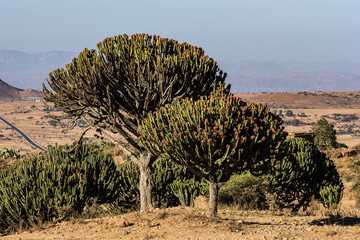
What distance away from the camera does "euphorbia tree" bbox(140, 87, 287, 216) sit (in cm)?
1167

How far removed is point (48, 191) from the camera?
1566 cm

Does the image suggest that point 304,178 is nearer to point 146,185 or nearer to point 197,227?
point 146,185

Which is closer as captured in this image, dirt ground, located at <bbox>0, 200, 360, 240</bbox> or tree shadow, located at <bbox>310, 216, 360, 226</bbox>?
dirt ground, located at <bbox>0, 200, 360, 240</bbox>

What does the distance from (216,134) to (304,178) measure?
8.05 m

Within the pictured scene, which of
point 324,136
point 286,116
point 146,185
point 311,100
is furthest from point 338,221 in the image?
point 311,100

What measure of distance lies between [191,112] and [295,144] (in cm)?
802

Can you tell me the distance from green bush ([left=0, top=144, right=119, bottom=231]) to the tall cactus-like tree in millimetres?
2265

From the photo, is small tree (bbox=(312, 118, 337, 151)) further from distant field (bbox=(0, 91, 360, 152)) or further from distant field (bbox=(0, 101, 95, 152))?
distant field (bbox=(0, 101, 95, 152))

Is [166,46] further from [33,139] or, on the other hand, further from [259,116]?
[33,139]

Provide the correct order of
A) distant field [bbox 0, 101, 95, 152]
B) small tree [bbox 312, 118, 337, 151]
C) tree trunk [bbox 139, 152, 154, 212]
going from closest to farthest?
tree trunk [bbox 139, 152, 154, 212], small tree [bbox 312, 118, 337, 151], distant field [bbox 0, 101, 95, 152]

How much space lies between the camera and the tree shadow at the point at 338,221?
44.9ft

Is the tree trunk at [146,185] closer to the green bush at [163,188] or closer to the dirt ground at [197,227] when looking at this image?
the dirt ground at [197,227]

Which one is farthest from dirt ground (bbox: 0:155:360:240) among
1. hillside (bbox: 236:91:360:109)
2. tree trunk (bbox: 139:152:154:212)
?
hillside (bbox: 236:91:360:109)

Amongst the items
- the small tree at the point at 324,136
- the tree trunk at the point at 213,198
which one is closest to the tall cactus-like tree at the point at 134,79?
the tree trunk at the point at 213,198
